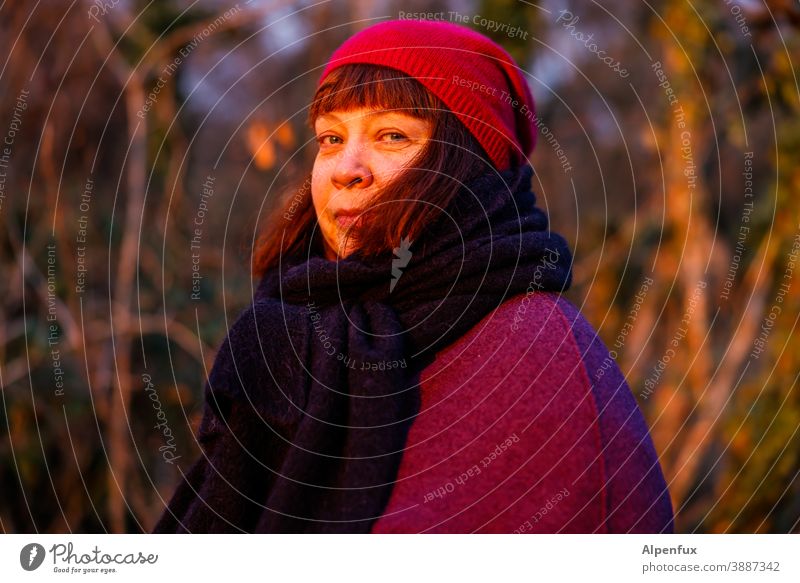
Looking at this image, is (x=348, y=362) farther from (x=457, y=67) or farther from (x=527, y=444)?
(x=457, y=67)

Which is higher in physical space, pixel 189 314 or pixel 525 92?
pixel 525 92

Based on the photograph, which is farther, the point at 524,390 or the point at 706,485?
the point at 706,485

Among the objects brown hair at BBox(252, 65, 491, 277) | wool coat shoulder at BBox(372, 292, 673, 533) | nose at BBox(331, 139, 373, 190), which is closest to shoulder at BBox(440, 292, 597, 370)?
wool coat shoulder at BBox(372, 292, 673, 533)

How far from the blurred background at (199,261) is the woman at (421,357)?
1787 mm

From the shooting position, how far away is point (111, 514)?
4078 mm

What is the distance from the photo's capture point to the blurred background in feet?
12.0

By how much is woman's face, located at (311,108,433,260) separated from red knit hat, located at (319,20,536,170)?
0.07 meters

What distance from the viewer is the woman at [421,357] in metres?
1.22
